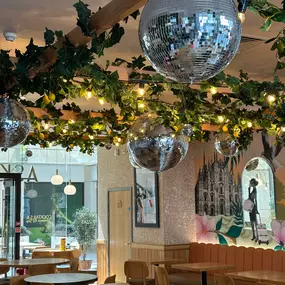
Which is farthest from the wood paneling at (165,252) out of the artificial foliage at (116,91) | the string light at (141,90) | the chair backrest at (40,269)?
the string light at (141,90)

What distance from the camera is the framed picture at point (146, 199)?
9.81m

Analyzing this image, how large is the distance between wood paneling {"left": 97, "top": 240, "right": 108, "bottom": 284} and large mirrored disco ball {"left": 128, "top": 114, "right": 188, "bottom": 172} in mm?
7794

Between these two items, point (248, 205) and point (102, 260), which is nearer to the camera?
point (248, 205)

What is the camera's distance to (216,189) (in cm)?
940

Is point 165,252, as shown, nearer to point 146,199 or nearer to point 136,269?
point 146,199

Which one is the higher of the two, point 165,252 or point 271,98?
point 271,98

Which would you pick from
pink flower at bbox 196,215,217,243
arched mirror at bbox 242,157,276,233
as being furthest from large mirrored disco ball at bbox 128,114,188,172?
pink flower at bbox 196,215,217,243

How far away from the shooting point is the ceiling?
418cm

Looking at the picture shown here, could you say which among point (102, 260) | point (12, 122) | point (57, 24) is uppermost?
point (57, 24)

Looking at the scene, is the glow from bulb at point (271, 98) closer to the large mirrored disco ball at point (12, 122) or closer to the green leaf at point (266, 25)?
the green leaf at point (266, 25)

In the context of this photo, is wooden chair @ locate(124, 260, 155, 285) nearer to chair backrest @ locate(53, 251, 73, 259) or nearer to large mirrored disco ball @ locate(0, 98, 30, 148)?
chair backrest @ locate(53, 251, 73, 259)

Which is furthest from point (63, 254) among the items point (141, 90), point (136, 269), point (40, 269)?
point (141, 90)

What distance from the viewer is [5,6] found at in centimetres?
418

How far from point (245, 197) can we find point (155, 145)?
5135 mm
